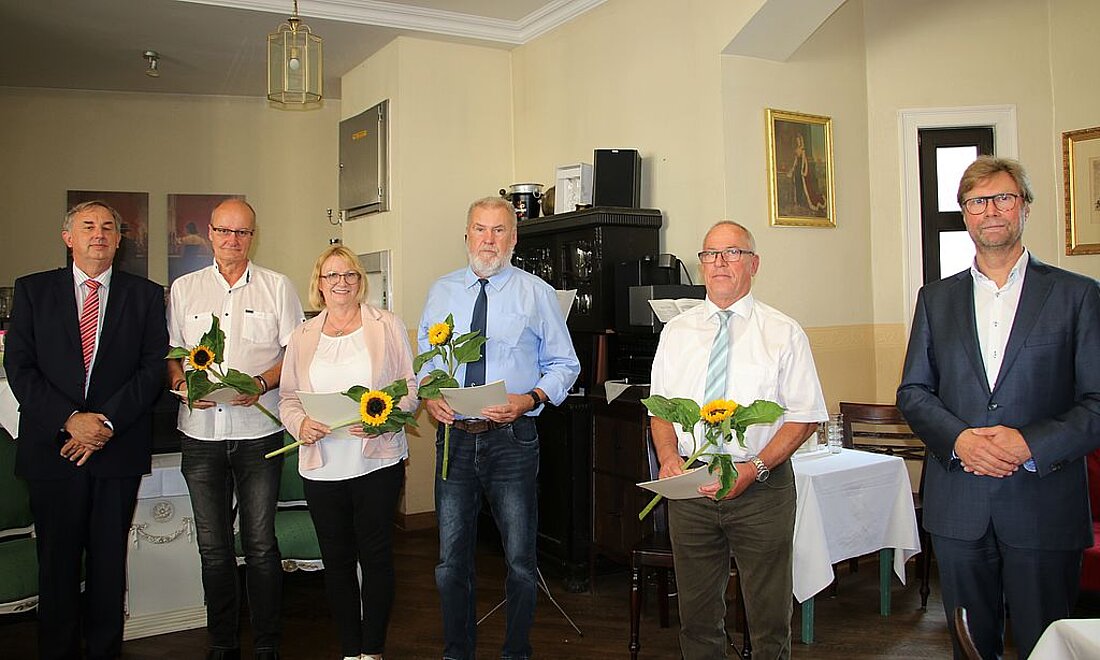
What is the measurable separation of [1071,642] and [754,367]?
1.11m

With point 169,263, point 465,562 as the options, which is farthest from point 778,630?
point 169,263

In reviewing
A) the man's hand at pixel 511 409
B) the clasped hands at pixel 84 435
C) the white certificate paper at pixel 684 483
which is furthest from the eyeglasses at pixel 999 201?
the clasped hands at pixel 84 435

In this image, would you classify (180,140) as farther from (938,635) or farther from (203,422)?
(938,635)

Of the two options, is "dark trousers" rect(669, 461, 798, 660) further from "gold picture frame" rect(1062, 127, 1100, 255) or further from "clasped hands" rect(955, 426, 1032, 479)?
"gold picture frame" rect(1062, 127, 1100, 255)

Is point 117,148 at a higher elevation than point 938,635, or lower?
higher

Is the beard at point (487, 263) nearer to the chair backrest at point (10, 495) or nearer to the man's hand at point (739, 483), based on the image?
the man's hand at point (739, 483)

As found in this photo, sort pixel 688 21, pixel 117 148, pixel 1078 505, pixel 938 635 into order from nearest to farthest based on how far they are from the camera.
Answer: pixel 1078 505 < pixel 938 635 < pixel 688 21 < pixel 117 148

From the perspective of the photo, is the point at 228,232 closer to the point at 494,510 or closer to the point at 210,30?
the point at 494,510

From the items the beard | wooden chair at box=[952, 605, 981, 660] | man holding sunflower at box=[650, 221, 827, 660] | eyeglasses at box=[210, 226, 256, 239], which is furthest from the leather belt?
wooden chair at box=[952, 605, 981, 660]

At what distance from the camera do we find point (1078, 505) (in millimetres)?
2334

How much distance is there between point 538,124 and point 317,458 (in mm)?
3662

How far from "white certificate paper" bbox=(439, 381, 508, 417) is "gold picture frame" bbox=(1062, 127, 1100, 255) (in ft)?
12.9

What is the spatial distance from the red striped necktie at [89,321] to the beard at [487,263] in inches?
54.7

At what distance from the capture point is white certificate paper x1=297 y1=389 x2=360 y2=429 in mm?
2787
